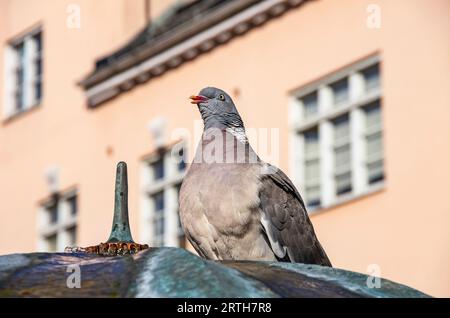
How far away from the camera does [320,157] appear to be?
29.7 metres

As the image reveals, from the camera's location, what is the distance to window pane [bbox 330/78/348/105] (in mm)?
29109

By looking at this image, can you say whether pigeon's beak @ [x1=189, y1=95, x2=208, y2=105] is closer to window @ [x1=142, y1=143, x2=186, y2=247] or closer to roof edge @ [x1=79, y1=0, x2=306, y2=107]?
roof edge @ [x1=79, y1=0, x2=306, y2=107]

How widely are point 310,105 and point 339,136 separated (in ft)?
3.00

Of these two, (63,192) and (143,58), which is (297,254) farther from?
(63,192)

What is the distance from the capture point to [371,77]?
2842 cm

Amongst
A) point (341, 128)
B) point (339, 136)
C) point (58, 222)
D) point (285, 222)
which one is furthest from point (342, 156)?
point (285, 222)

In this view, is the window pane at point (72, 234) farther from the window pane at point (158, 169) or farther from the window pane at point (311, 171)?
the window pane at point (311, 171)

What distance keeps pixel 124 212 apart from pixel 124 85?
87.1 ft

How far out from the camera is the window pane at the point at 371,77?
28.2m

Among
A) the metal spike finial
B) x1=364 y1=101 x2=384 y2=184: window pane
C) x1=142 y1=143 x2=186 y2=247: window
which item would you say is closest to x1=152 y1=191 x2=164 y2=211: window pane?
x1=142 y1=143 x2=186 y2=247: window

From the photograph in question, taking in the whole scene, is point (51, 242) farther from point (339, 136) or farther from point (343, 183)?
point (343, 183)

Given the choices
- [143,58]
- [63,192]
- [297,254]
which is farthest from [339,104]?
[297,254]

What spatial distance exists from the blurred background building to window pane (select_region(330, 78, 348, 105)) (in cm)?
3
